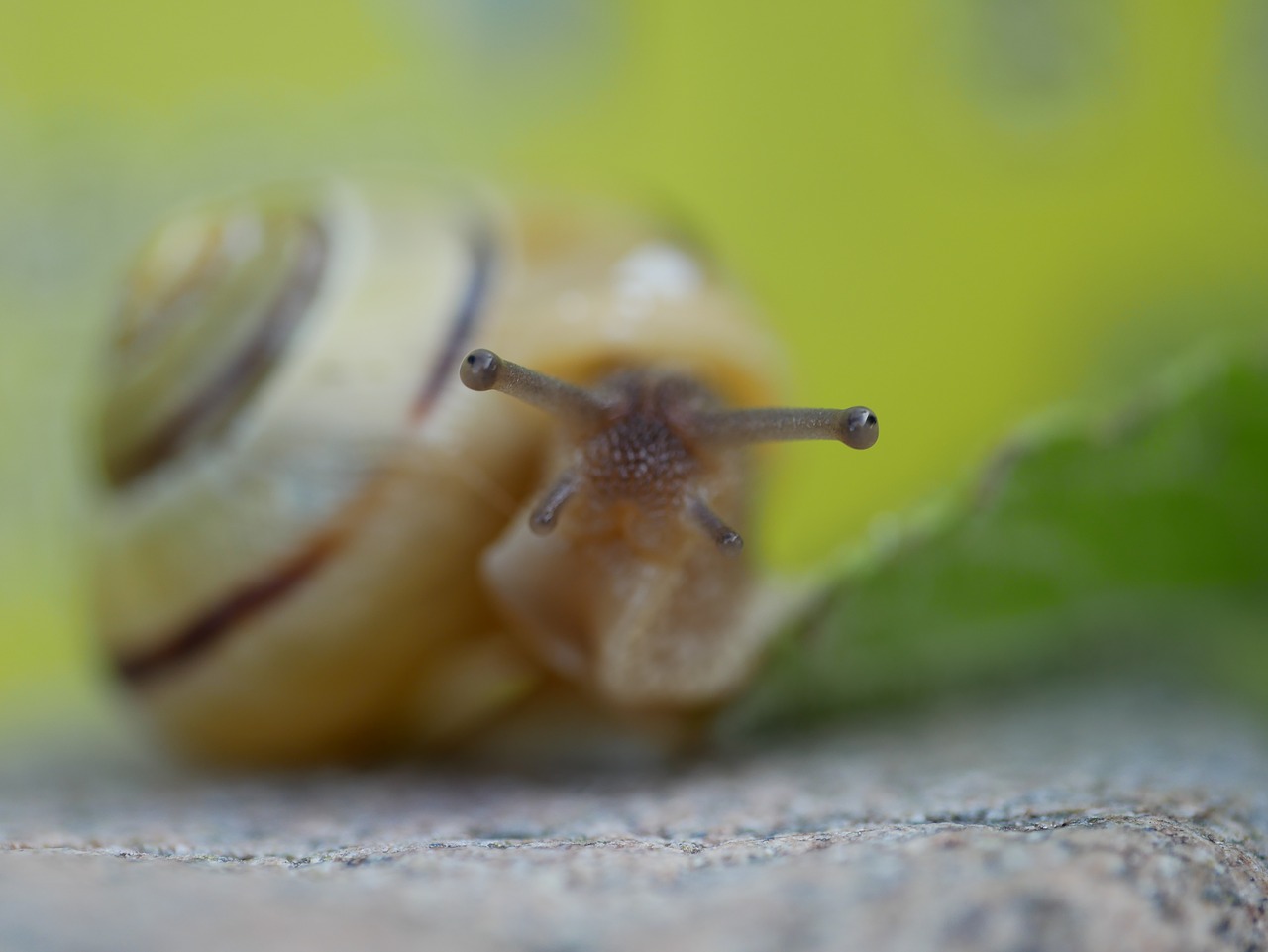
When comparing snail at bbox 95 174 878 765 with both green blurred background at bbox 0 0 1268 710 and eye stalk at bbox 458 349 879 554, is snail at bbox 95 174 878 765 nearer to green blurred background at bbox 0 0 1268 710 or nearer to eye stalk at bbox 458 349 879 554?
eye stalk at bbox 458 349 879 554

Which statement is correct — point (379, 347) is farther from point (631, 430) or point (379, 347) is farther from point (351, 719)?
point (351, 719)

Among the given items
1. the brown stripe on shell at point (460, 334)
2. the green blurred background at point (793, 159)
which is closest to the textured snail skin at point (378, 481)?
the brown stripe on shell at point (460, 334)

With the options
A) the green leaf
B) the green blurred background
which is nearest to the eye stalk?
the green leaf

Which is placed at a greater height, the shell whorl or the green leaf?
the shell whorl

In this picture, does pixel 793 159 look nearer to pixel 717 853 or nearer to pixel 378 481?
pixel 378 481

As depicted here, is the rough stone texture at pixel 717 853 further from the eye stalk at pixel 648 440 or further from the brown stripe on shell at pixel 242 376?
the brown stripe on shell at pixel 242 376
